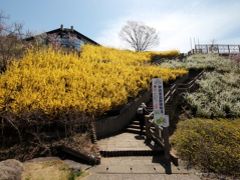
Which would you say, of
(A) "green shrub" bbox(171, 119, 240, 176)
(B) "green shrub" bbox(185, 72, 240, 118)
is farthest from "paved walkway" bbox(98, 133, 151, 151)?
(B) "green shrub" bbox(185, 72, 240, 118)

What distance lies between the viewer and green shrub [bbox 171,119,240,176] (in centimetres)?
1022

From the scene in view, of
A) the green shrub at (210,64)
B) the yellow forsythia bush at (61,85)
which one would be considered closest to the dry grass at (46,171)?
the yellow forsythia bush at (61,85)

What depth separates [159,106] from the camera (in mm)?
11664

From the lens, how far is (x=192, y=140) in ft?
39.2

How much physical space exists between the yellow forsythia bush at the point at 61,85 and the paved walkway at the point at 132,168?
2.51 m

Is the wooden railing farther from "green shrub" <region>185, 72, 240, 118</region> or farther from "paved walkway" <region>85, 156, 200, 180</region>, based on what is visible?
"green shrub" <region>185, 72, 240, 118</region>

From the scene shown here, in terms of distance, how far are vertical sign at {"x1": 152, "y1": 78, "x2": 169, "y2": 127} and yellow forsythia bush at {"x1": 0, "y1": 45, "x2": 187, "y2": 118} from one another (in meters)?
Result: 3.51

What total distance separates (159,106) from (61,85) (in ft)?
16.3

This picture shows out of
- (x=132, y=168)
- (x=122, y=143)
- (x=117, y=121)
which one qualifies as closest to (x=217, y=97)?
(x=117, y=121)

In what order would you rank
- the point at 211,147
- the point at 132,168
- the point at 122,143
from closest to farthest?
the point at 132,168 < the point at 211,147 < the point at 122,143

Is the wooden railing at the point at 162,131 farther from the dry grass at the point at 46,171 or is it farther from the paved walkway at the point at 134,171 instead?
the dry grass at the point at 46,171

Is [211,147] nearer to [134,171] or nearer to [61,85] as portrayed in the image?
[134,171]

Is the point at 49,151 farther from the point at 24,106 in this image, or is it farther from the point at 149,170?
the point at 149,170

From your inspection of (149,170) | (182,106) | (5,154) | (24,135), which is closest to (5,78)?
(24,135)
